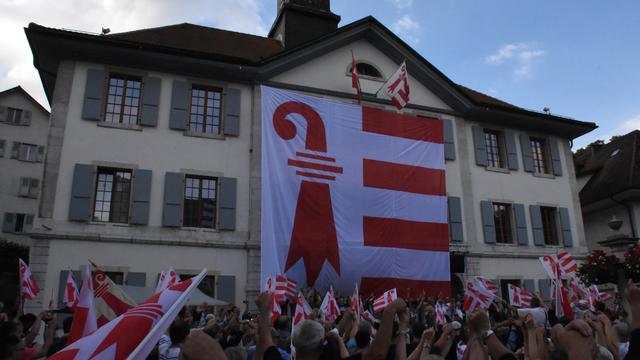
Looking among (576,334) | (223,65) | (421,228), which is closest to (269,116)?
(223,65)

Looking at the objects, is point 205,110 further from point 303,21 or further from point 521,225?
point 521,225

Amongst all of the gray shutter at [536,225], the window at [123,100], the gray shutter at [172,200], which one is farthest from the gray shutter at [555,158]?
the window at [123,100]

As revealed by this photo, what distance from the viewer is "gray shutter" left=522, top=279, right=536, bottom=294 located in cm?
1956

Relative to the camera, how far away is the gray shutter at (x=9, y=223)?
3209 centimetres

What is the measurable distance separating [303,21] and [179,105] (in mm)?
8052

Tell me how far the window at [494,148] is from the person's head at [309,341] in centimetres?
1939

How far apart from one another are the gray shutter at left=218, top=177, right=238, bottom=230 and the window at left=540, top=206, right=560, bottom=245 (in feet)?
44.0

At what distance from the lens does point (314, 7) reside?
73.2 feet

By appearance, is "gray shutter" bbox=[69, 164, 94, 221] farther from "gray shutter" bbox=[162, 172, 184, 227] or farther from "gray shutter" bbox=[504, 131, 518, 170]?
"gray shutter" bbox=[504, 131, 518, 170]

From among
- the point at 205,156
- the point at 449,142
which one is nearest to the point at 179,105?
the point at 205,156

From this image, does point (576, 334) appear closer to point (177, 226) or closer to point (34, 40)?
point (177, 226)

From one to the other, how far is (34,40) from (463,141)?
52.1 ft

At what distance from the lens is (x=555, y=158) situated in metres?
22.0

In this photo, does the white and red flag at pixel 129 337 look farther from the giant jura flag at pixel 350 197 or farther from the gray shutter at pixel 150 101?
the gray shutter at pixel 150 101
